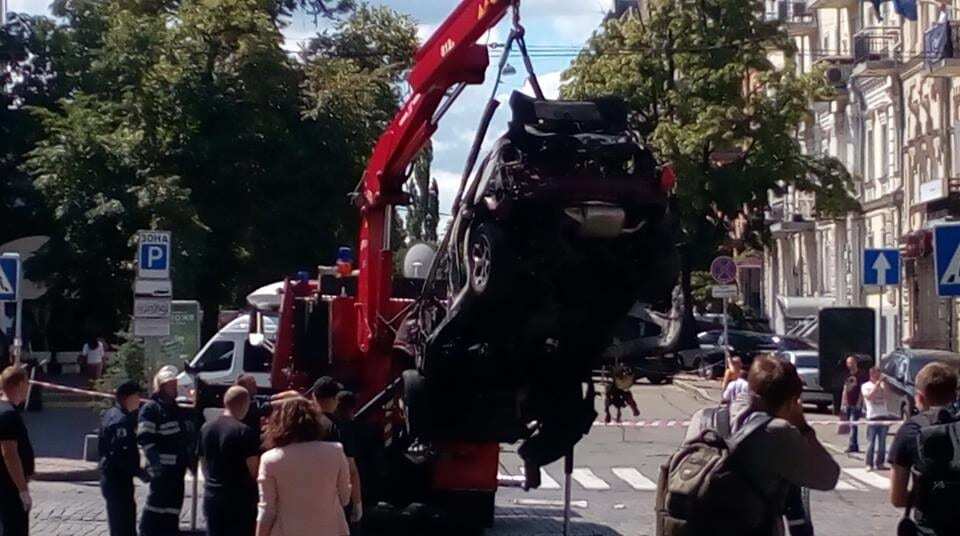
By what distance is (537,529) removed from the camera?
18375 millimetres

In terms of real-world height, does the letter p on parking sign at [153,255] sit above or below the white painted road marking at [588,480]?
above

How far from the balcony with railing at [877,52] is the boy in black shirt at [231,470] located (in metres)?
44.4

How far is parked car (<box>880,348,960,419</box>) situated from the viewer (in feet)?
99.7

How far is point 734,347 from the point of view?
51969 mm

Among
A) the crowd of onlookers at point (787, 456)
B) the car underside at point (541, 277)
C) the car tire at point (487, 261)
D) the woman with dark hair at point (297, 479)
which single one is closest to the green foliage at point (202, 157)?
the car underside at point (541, 277)

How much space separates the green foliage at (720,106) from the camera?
178 feet

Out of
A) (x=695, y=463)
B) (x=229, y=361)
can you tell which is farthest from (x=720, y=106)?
(x=695, y=463)

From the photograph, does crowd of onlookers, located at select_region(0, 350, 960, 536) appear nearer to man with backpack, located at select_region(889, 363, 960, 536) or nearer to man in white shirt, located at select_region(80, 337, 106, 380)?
man with backpack, located at select_region(889, 363, 960, 536)

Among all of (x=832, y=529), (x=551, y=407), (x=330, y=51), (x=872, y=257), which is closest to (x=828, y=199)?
(x=330, y=51)

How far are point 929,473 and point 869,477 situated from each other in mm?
16989

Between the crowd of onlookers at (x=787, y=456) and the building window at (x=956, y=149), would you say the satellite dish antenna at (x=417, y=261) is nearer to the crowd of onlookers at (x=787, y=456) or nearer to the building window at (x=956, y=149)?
the crowd of onlookers at (x=787, y=456)

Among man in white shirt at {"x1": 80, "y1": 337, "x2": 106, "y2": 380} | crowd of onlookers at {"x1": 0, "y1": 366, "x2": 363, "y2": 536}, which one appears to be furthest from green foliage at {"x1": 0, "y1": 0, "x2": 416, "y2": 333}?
crowd of onlookers at {"x1": 0, "y1": 366, "x2": 363, "y2": 536}

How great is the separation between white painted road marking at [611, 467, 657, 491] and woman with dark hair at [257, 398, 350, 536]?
46.4 ft

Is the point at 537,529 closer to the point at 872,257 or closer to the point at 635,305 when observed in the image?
the point at 635,305
